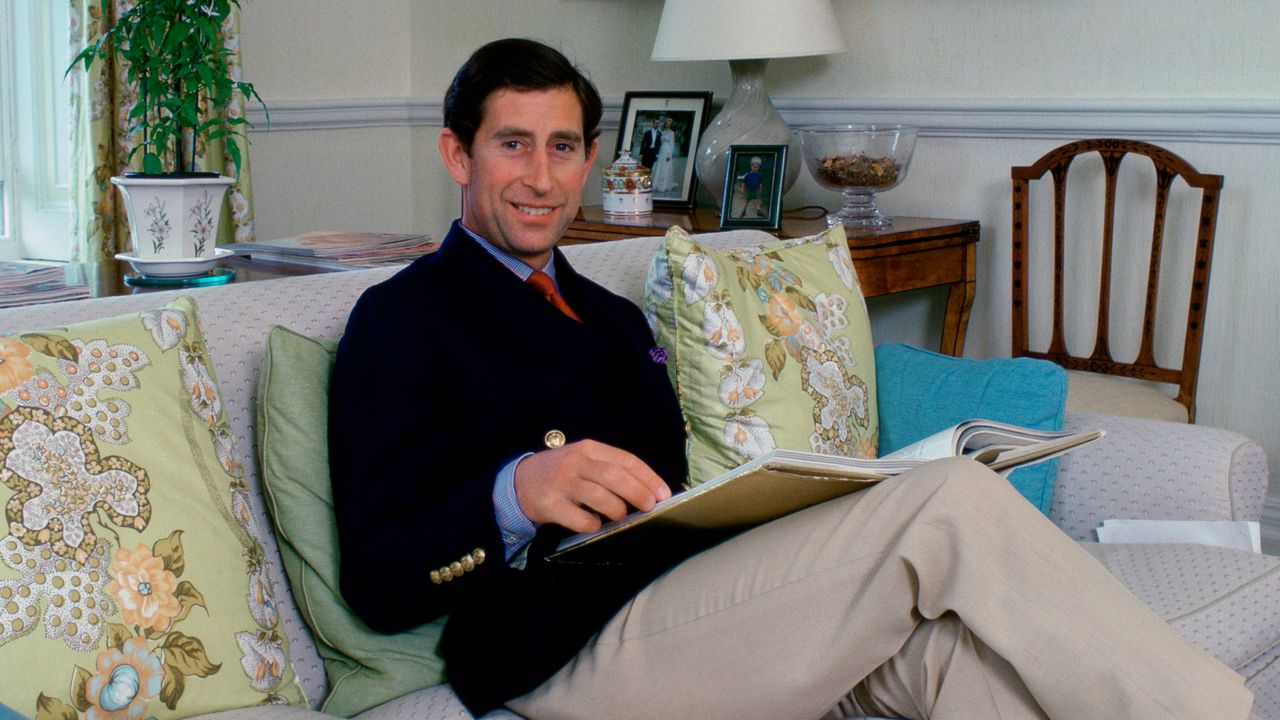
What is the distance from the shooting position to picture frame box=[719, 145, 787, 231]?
9.34 ft

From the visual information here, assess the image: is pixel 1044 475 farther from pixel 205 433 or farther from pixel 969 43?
pixel 969 43

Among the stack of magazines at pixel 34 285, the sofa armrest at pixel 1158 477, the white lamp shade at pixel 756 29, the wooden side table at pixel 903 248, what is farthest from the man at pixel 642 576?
the white lamp shade at pixel 756 29

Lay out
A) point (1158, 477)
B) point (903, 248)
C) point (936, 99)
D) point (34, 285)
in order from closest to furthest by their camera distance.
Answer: point (34, 285) < point (1158, 477) < point (903, 248) < point (936, 99)

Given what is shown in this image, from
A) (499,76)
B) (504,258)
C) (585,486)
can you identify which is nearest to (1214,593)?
(585,486)

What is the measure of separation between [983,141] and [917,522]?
191 cm

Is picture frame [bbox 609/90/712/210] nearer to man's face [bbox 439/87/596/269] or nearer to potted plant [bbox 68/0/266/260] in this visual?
potted plant [bbox 68/0/266/260]

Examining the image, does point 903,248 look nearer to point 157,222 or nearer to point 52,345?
point 157,222

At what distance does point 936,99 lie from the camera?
3012mm

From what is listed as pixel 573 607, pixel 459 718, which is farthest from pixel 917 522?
pixel 459 718

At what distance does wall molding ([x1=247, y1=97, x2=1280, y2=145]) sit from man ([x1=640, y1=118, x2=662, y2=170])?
0.84ft

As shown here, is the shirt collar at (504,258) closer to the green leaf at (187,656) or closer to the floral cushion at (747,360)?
the floral cushion at (747,360)

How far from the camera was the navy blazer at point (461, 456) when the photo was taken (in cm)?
130

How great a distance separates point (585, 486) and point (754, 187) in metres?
1.75

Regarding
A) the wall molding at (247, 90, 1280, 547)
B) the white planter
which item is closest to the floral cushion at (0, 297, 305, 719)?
the white planter
